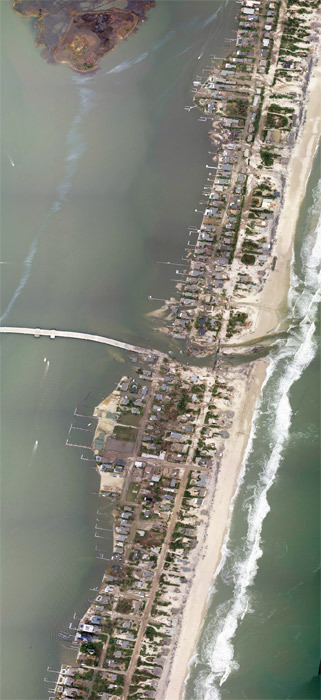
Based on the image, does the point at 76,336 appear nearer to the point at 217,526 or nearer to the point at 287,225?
the point at 217,526

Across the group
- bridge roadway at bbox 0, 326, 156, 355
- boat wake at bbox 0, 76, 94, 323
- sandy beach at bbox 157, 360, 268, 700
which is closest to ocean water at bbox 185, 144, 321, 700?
sandy beach at bbox 157, 360, 268, 700

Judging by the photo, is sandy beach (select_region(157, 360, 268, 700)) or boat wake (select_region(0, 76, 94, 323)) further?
boat wake (select_region(0, 76, 94, 323))

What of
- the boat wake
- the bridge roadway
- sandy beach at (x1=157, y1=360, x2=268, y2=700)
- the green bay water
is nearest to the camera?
sandy beach at (x1=157, y1=360, x2=268, y2=700)

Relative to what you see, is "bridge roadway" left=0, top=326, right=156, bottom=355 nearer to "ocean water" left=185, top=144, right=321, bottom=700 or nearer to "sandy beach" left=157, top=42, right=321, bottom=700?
"sandy beach" left=157, top=42, right=321, bottom=700

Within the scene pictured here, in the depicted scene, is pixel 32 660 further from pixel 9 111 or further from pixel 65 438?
pixel 9 111

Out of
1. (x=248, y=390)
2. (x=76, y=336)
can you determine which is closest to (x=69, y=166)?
(x=76, y=336)

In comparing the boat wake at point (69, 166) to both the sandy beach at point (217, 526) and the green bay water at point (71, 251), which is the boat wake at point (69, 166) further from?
the sandy beach at point (217, 526)

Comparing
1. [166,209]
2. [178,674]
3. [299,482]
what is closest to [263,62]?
[166,209]
